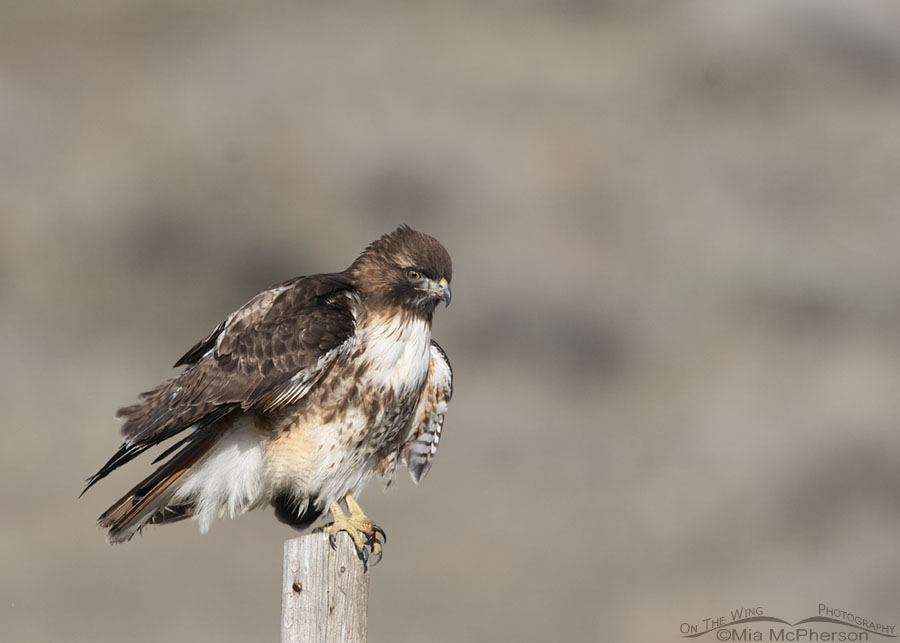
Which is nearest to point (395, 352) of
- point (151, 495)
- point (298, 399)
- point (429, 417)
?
point (298, 399)

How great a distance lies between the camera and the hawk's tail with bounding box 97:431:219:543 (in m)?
6.02

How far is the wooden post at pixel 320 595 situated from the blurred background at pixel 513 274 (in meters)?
8.68

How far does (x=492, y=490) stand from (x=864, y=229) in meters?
10.2

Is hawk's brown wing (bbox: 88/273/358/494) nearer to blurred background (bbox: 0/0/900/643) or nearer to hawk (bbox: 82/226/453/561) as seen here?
hawk (bbox: 82/226/453/561)

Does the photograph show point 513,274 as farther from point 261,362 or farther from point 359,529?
point 261,362

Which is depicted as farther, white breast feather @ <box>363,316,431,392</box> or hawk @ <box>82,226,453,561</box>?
white breast feather @ <box>363,316,431,392</box>

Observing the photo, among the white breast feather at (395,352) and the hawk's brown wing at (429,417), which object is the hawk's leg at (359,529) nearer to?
the hawk's brown wing at (429,417)

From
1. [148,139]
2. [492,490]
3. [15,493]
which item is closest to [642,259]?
[492,490]

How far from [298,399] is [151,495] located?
0.80m

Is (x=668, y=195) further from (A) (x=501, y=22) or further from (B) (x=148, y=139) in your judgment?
(B) (x=148, y=139)

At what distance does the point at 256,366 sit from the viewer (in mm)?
5992

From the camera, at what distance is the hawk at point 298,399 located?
600cm

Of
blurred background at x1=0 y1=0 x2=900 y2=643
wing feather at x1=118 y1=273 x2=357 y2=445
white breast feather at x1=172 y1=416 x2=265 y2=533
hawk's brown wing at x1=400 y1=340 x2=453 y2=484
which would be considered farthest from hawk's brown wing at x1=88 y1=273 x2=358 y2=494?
blurred background at x1=0 y1=0 x2=900 y2=643

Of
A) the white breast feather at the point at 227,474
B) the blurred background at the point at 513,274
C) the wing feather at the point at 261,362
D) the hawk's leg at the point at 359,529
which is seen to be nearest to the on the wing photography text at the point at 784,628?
the blurred background at the point at 513,274
